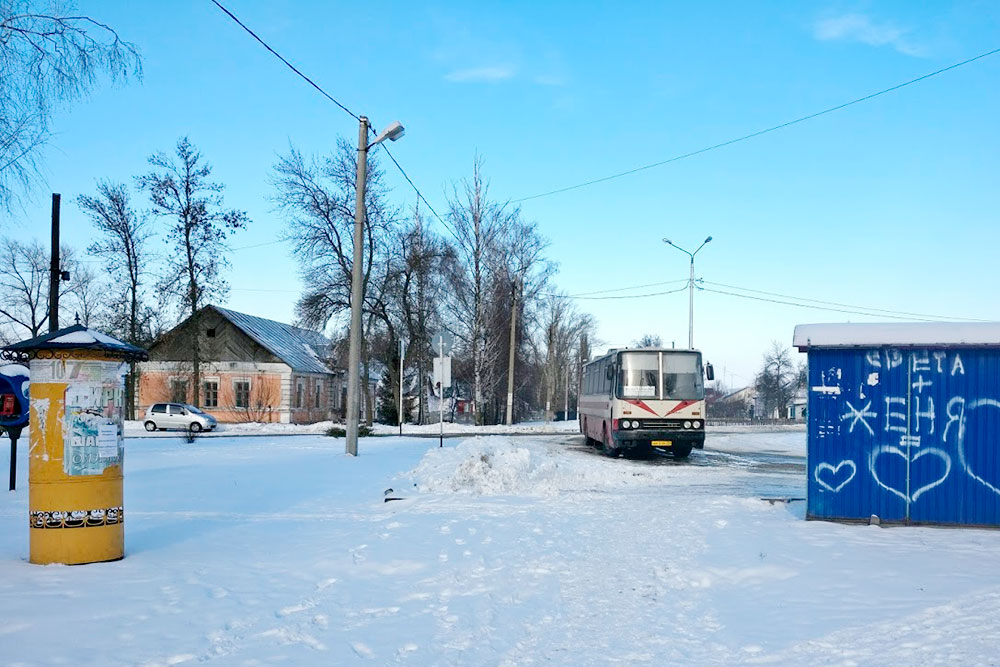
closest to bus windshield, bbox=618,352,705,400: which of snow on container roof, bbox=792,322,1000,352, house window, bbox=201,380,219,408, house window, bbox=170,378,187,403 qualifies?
snow on container roof, bbox=792,322,1000,352

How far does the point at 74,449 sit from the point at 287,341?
51145 mm

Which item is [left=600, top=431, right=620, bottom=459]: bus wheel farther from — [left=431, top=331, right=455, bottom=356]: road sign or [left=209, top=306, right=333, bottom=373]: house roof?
[left=209, top=306, right=333, bottom=373]: house roof

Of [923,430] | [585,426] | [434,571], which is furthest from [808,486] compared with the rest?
[585,426]

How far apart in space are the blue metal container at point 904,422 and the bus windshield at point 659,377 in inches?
428

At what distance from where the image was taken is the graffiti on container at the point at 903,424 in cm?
988

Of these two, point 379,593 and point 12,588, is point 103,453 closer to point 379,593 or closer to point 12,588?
point 12,588

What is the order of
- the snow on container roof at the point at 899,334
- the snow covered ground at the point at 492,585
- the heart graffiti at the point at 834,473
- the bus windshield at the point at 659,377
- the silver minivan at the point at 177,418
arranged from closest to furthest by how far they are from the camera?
the snow covered ground at the point at 492,585, the snow on container roof at the point at 899,334, the heart graffiti at the point at 834,473, the bus windshield at the point at 659,377, the silver minivan at the point at 177,418

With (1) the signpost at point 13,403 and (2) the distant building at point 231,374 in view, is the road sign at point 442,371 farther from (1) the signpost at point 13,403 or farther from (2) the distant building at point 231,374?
(2) the distant building at point 231,374

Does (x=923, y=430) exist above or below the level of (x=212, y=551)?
above

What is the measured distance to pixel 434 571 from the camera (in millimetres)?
7801

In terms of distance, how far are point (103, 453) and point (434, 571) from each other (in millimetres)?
3301

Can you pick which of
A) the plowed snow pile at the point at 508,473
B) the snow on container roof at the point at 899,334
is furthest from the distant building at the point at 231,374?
the snow on container roof at the point at 899,334

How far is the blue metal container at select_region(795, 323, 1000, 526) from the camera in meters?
9.78

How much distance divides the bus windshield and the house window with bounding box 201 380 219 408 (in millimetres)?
37589
